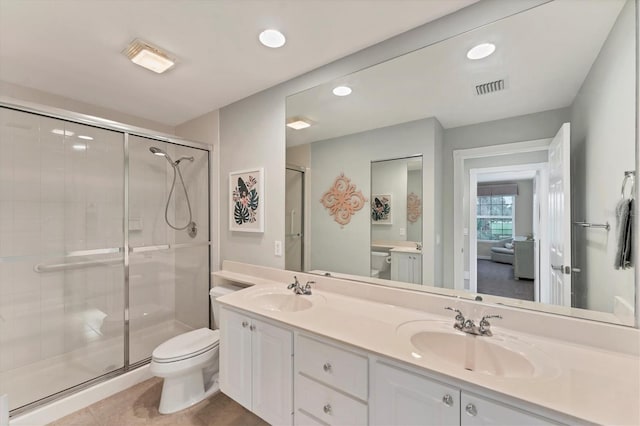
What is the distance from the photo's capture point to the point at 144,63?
5.85ft

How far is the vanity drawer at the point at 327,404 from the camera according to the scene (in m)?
1.12

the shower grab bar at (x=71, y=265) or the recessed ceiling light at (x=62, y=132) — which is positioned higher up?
the recessed ceiling light at (x=62, y=132)

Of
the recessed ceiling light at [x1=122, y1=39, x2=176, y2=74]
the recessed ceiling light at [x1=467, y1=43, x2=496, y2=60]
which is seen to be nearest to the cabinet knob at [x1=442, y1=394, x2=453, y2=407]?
the recessed ceiling light at [x1=467, y1=43, x2=496, y2=60]

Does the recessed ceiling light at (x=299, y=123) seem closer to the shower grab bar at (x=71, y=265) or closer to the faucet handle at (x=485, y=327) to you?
the faucet handle at (x=485, y=327)

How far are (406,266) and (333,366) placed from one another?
0.78 metres

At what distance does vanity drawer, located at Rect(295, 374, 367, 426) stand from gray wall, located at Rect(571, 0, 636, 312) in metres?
1.11

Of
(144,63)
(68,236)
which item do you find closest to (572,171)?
(144,63)

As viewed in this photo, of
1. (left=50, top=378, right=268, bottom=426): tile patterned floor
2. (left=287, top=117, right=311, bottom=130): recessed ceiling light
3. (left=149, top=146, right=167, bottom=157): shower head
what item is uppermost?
(left=287, top=117, right=311, bottom=130): recessed ceiling light

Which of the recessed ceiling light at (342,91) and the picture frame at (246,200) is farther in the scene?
the picture frame at (246,200)

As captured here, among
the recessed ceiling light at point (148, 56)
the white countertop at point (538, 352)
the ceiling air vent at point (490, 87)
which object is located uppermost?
the recessed ceiling light at point (148, 56)

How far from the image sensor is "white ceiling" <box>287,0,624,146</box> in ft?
3.87

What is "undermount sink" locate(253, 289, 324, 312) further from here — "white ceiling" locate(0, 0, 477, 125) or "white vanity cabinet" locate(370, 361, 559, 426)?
"white ceiling" locate(0, 0, 477, 125)

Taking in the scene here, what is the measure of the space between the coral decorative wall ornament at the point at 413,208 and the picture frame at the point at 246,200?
47.7 inches

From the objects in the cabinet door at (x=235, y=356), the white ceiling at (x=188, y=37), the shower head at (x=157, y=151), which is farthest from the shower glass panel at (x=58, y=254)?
the cabinet door at (x=235, y=356)
